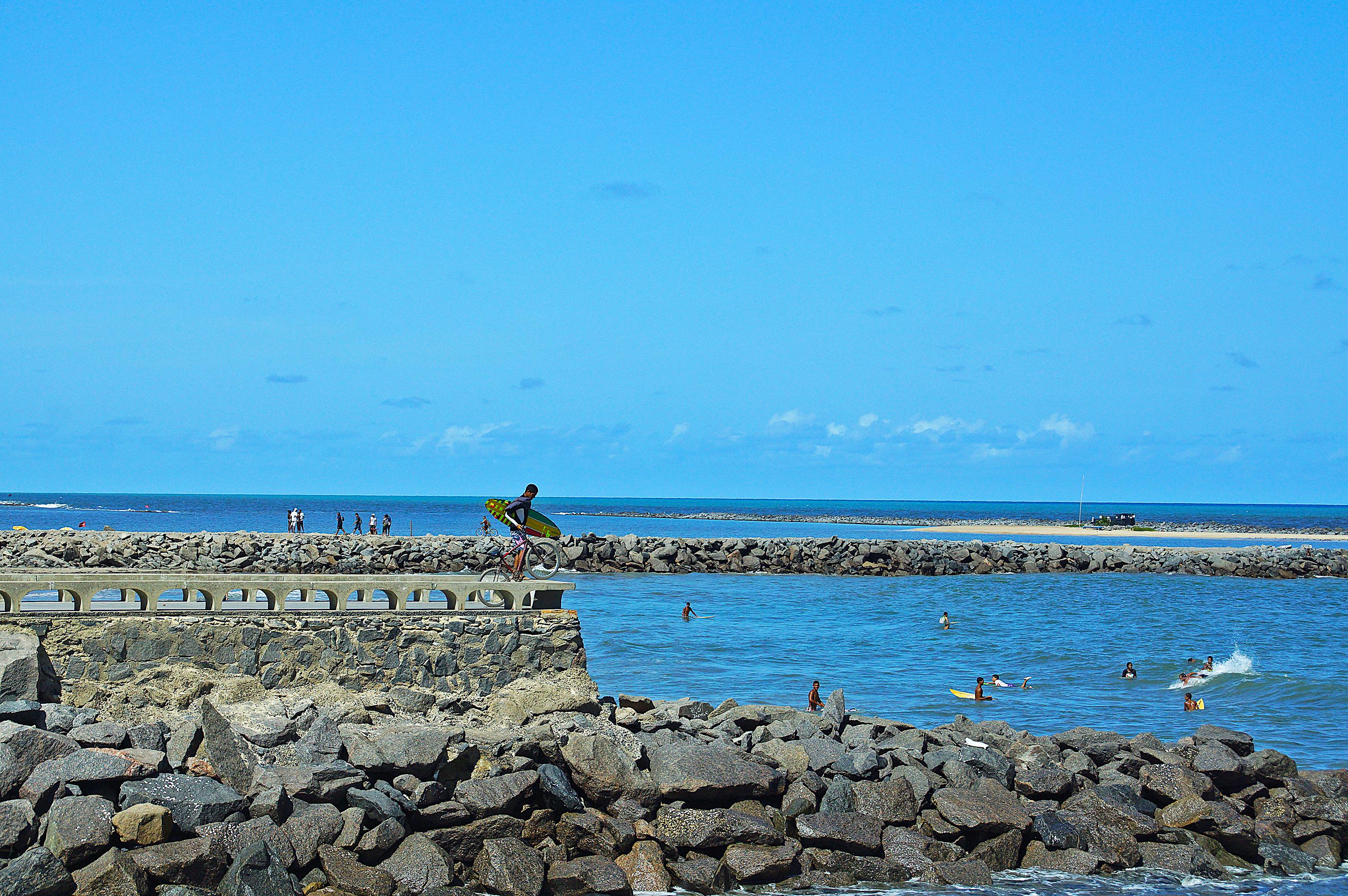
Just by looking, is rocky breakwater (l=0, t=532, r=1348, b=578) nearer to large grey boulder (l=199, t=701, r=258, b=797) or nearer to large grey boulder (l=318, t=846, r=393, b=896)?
large grey boulder (l=199, t=701, r=258, b=797)

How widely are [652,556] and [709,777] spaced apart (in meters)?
41.8

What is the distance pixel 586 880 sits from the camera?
35.2ft

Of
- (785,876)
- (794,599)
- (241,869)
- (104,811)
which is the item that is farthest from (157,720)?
(794,599)

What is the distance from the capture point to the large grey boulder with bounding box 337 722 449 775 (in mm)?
11469

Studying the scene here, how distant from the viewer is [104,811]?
10.0m

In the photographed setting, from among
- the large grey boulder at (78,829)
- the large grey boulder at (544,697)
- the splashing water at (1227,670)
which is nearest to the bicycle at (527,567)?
the large grey boulder at (544,697)

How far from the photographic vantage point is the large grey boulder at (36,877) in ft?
30.2

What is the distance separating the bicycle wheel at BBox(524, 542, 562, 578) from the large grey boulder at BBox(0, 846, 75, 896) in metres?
7.81

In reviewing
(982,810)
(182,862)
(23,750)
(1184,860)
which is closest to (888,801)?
(982,810)

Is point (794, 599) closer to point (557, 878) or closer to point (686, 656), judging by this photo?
point (686, 656)

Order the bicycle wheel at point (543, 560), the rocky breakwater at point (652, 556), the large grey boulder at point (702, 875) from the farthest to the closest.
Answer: the rocky breakwater at point (652, 556) → the bicycle wheel at point (543, 560) → the large grey boulder at point (702, 875)

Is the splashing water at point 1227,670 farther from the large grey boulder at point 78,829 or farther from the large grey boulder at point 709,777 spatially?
the large grey boulder at point 78,829

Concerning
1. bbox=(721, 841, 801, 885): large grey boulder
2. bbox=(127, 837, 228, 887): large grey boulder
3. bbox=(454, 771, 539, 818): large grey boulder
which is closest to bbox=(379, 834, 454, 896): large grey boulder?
bbox=(454, 771, 539, 818): large grey boulder

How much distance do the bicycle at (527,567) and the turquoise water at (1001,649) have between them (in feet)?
14.4
